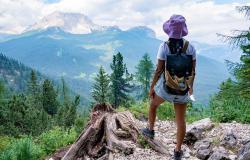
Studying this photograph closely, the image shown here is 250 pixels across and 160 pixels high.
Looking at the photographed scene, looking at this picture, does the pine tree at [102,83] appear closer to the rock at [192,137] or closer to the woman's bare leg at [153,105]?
the rock at [192,137]

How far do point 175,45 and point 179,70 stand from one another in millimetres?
426

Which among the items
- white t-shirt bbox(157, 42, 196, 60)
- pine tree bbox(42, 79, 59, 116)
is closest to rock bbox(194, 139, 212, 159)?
white t-shirt bbox(157, 42, 196, 60)

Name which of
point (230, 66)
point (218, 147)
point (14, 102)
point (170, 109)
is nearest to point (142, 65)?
point (14, 102)

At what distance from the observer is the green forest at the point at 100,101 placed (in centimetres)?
1069

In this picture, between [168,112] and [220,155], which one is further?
[168,112]

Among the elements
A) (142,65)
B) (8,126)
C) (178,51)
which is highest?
(178,51)

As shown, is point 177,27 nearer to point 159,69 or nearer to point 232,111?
point 159,69

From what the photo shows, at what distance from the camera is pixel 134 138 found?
8516mm

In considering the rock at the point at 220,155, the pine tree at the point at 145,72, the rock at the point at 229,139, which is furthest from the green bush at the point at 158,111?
the pine tree at the point at 145,72

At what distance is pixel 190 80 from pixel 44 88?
262ft

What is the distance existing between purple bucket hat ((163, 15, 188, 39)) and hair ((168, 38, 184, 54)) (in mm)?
62

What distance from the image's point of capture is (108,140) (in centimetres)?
841

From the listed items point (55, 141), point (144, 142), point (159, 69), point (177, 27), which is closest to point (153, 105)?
point (159, 69)

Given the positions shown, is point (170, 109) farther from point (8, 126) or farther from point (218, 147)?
point (8, 126)
